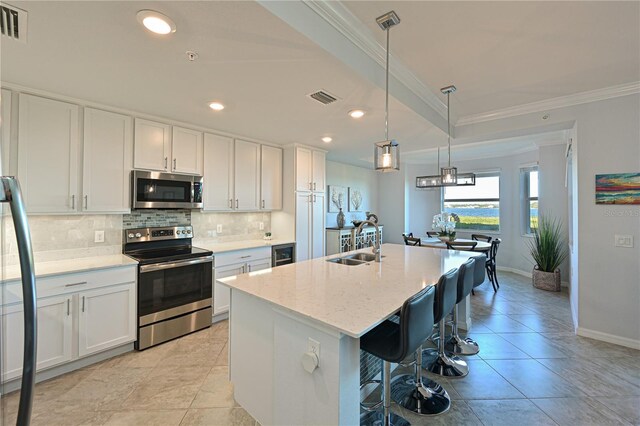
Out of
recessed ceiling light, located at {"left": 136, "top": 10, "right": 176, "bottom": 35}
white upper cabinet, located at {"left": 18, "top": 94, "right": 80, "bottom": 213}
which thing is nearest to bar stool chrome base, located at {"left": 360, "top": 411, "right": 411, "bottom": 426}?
recessed ceiling light, located at {"left": 136, "top": 10, "right": 176, "bottom": 35}

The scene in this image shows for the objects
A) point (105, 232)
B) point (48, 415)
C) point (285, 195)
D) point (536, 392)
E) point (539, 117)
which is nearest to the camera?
point (48, 415)

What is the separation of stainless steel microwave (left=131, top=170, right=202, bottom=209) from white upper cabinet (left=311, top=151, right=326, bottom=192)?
1.85 m

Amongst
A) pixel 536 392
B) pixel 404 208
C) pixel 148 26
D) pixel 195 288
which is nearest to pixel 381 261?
pixel 536 392

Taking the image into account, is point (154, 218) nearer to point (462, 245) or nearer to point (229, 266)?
point (229, 266)

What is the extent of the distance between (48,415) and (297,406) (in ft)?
6.07

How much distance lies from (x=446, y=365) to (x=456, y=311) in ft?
1.83

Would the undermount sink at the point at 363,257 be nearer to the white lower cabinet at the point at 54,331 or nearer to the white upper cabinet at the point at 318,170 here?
the white upper cabinet at the point at 318,170

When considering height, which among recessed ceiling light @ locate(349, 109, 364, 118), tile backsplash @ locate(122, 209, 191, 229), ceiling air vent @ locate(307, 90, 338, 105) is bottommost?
tile backsplash @ locate(122, 209, 191, 229)

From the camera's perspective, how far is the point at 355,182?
22.7ft

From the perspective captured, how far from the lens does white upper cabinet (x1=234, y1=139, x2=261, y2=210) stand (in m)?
4.02

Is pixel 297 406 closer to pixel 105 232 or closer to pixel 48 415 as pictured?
pixel 48 415

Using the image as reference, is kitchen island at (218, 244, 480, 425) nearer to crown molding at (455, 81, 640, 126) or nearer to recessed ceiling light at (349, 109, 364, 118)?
recessed ceiling light at (349, 109, 364, 118)

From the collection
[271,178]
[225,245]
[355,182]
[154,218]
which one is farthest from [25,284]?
[355,182]

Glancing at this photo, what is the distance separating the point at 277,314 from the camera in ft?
5.49
